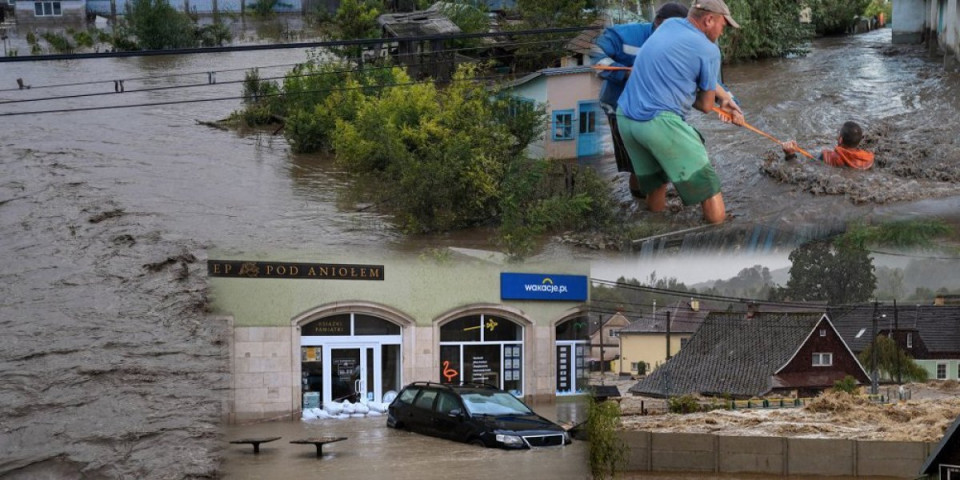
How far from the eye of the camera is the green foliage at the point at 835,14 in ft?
31.6

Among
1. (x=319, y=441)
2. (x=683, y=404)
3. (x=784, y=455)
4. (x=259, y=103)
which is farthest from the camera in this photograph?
(x=259, y=103)

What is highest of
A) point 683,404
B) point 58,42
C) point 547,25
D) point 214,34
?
point 214,34

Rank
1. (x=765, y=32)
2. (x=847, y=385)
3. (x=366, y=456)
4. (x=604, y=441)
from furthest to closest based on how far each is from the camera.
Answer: (x=847, y=385) < (x=604, y=441) < (x=765, y=32) < (x=366, y=456)

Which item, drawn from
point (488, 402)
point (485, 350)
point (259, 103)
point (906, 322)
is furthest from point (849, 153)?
point (259, 103)

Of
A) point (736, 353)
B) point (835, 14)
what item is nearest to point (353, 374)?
point (835, 14)

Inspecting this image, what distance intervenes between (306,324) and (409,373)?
2.26ft

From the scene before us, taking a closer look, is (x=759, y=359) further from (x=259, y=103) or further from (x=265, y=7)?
(x=265, y=7)

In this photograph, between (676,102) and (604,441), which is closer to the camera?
(676,102)

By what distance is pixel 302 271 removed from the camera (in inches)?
A: 344

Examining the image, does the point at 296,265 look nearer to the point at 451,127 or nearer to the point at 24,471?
the point at 24,471

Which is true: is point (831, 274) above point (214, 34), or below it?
below

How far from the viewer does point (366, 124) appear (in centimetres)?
1798

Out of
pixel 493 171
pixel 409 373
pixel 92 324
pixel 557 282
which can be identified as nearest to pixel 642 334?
pixel 493 171

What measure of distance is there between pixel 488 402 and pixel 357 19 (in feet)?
54.4
